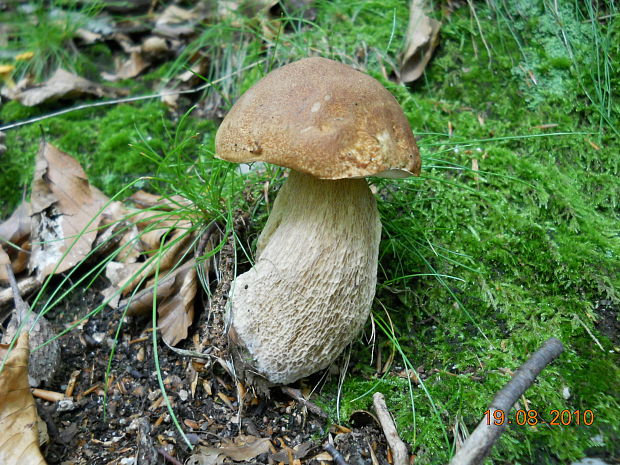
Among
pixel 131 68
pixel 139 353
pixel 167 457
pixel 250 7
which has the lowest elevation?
pixel 139 353

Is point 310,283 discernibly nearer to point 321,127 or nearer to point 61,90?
point 321,127

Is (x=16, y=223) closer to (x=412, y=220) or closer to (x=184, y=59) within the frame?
(x=184, y=59)

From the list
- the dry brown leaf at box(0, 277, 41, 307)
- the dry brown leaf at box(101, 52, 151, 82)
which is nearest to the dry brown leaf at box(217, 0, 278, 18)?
the dry brown leaf at box(101, 52, 151, 82)

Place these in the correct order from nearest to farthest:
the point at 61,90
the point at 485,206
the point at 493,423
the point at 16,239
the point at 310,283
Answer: the point at 493,423
the point at 310,283
the point at 485,206
the point at 16,239
the point at 61,90

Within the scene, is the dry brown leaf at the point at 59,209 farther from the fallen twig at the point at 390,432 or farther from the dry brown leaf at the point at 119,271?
the fallen twig at the point at 390,432

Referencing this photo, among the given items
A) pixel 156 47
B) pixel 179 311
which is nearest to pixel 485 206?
pixel 179 311

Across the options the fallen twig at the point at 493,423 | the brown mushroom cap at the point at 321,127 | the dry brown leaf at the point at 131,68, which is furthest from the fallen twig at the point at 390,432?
the dry brown leaf at the point at 131,68
